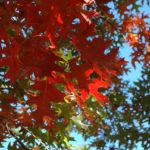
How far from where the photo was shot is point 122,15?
4754 mm

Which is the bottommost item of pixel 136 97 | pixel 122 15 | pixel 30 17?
pixel 30 17

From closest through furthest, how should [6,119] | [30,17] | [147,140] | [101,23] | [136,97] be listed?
[30,17]
[6,119]
[101,23]
[147,140]
[136,97]

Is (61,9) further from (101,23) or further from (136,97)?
(136,97)

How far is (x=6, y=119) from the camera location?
1.88 meters

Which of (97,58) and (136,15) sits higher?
(136,15)

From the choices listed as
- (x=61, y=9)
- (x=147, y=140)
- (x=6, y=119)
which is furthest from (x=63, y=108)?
(x=147, y=140)

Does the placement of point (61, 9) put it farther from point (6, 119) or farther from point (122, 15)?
point (122, 15)

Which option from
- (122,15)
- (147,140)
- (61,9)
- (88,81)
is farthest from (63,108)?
(147,140)

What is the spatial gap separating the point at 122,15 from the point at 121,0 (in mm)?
346

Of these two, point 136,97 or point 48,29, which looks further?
point 136,97

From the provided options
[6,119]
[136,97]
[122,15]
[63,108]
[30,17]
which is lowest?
[6,119]

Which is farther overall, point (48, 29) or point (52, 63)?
point (48, 29)

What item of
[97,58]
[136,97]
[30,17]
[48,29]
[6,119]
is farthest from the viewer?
[136,97]

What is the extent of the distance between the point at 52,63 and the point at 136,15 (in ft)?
14.0
